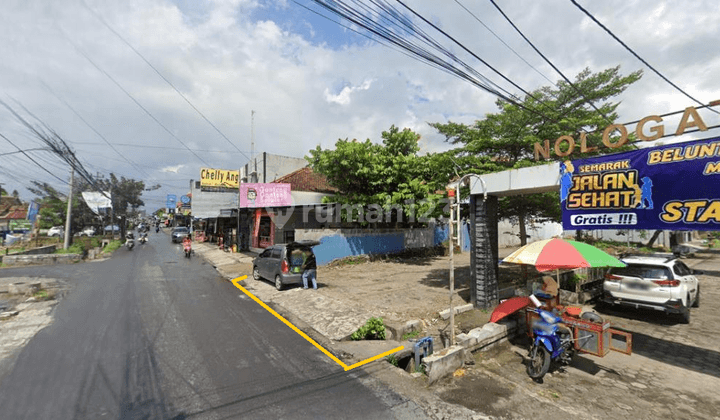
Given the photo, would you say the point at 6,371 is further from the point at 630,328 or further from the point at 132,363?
the point at 630,328

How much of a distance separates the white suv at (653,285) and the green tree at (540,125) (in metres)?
3.07

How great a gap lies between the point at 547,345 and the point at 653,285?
4888mm

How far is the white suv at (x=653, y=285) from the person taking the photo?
7.60 m

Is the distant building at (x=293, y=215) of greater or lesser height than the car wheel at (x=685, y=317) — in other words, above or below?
above

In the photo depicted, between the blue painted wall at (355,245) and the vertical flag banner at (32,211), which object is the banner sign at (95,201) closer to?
the vertical flag banner at (32,211)

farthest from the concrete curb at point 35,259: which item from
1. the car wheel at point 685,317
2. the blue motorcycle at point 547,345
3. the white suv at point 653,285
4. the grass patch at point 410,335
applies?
the car wheel at point 685,317

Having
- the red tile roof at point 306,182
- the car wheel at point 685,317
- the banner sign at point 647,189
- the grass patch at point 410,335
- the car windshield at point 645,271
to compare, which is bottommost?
the grass patch at point 410,335

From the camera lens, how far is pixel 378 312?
861 cm

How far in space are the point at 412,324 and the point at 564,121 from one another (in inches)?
308

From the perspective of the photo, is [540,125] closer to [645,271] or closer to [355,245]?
[645,271]

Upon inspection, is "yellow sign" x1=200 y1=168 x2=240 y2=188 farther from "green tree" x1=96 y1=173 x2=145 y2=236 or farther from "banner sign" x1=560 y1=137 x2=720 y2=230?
"banner sign" x1=560 y1=137 x2=720 y2=230

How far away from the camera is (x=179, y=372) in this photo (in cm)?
521

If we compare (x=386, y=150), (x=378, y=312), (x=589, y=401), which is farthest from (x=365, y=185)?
(x=589, y=401)

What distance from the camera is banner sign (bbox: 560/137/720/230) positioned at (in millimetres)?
5180
